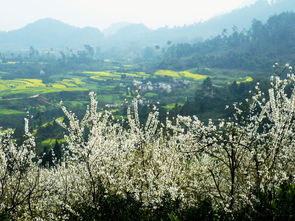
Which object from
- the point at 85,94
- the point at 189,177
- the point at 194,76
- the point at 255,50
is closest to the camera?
the point at 189,177

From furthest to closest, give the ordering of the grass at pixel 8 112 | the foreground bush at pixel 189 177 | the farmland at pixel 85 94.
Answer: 1. the grass at pixel 8 112
2. the farmland at pixel 85 94
3. the foreground bush at pixel 189 177

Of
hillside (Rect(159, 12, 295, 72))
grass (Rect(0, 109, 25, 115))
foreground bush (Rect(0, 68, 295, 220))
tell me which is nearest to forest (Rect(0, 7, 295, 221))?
foreground bush (Rect(0, 68, 295, 220))

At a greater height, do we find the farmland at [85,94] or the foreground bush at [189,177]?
the foreground bush at [189,177]

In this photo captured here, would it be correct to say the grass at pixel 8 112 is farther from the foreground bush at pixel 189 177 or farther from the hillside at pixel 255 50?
the hillside at pixel 255 50

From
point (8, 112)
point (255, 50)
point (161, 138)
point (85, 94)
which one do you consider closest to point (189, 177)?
point (161, 138)

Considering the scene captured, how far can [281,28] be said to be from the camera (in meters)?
167

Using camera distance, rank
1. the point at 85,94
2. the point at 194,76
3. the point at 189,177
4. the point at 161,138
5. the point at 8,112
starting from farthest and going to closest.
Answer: the point at 194,76
the point at 85,94
the point at 8,112
the point at 161,138
the point at 189,177

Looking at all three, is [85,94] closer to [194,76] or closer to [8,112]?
[8,112]

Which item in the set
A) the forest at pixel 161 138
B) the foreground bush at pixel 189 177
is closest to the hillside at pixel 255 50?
the forest at pixel 161 138

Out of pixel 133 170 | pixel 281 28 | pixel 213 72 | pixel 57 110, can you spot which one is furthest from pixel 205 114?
pixel 281 28

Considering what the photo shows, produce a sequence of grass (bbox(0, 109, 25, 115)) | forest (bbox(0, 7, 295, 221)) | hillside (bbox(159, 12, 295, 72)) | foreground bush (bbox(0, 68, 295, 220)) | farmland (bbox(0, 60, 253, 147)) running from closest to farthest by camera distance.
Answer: foreground bush (bbox(0, 68, 295, 220))
forest (bbox(0, 7, 295, 221))
farmland (bbox(0, 60, 253, 147))
grass (bbox(0, 109, 25, 115))
hillside (bbox(159, 12, 295, 72))

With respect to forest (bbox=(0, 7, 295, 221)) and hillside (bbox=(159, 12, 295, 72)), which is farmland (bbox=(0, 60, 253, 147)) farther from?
hillside (bbox=(159, 12, 295, 72))

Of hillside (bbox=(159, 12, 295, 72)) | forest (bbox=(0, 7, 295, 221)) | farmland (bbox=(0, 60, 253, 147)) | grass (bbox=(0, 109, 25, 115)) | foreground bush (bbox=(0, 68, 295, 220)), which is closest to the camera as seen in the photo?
foreground bush (bbox=(0, 68, 295, 220))

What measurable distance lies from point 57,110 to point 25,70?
323 feet
